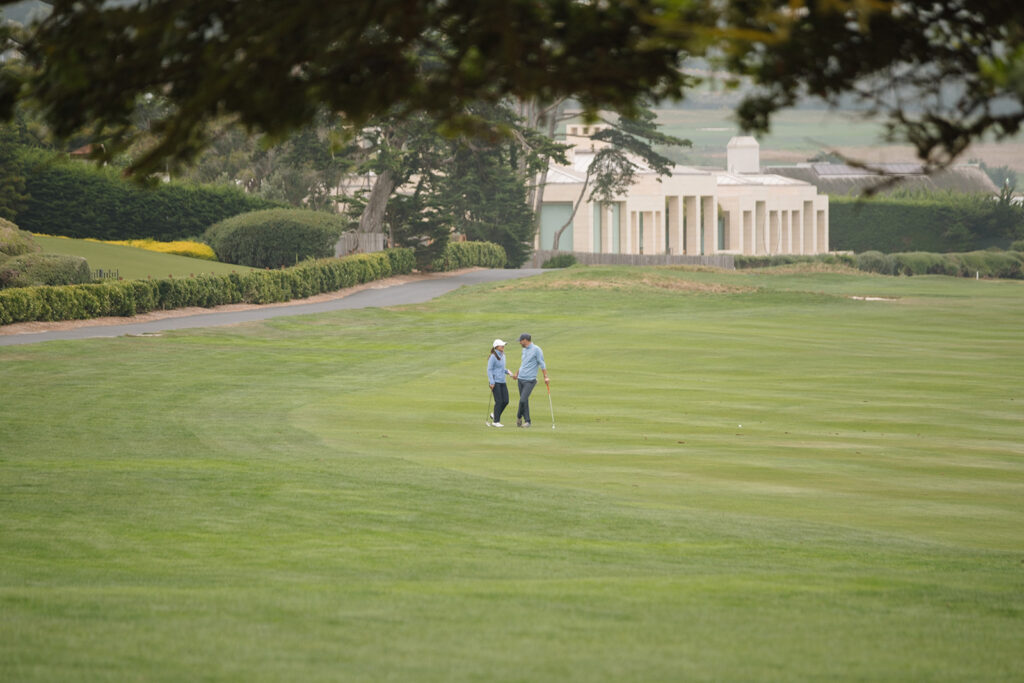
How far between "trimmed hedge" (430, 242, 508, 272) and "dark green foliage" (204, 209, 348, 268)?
8.43 m

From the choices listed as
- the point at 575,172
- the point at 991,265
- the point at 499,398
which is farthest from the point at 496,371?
the point at 991,265

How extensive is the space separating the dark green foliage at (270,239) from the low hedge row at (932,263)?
36.1 metres

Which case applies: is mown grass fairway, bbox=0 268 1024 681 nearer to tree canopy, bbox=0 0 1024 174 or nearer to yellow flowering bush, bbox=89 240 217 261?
tree canopy, bbox=0 0 1024 174

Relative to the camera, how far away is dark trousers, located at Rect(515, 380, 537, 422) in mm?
23156

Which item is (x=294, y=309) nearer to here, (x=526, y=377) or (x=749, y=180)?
(x=526, y=377)

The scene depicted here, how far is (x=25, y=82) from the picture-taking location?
620 cm

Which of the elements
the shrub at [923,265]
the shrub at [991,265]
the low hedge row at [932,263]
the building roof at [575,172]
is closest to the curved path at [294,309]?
the building roof at [575,172]

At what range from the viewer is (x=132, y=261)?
54656 mm

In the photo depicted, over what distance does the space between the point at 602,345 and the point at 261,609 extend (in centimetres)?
2997

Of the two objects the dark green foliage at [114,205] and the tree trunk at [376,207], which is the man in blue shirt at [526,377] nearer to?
the dark green foliage at [114,205]

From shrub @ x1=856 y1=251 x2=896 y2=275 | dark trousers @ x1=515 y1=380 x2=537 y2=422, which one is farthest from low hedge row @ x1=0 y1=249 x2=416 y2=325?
shrub @ x1=856 y1=251 x2=896 y2=275

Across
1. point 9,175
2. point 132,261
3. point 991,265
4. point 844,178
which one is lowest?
point 991,265

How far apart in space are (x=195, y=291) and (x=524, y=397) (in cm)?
2627

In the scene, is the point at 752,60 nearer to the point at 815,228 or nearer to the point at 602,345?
the point at 602,345
